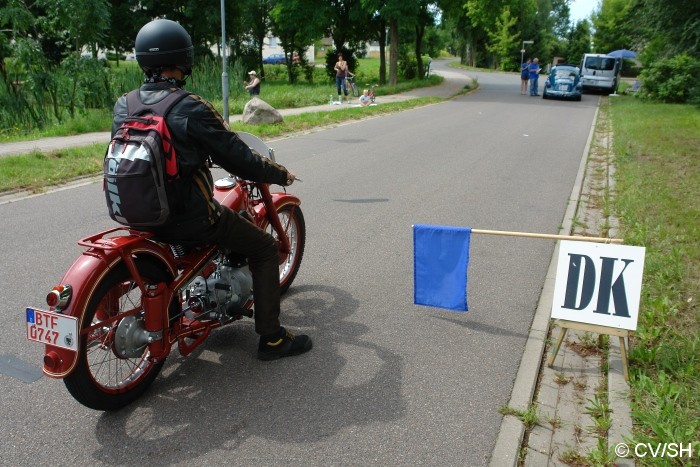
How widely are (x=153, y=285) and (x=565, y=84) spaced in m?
28.8

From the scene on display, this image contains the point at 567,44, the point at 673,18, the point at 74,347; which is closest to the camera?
the point at 74,347

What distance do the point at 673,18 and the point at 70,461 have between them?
95.7 ft

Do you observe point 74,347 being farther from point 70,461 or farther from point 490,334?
point 490,334

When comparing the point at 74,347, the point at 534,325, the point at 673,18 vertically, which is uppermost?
the point at 673,18

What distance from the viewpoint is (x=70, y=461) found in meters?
3.00

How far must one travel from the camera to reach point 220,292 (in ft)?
12.8

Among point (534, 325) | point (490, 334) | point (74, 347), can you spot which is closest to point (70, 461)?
point (74, 347)

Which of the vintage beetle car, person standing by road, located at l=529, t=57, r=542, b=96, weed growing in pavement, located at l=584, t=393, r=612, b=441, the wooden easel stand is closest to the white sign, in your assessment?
the wooden easel stand

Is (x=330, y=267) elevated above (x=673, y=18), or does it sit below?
below

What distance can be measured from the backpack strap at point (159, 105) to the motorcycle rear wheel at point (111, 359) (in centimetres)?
79

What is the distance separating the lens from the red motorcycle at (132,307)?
9.95 ft

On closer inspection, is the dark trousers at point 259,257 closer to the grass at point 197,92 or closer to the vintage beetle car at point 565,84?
the grass at point 197,92

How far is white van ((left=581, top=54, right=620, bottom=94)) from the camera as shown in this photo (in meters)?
34.5

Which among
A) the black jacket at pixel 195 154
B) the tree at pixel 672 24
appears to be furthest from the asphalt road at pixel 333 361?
the tree at pixel 672 24
